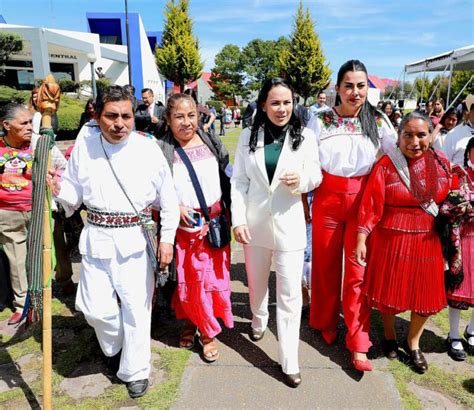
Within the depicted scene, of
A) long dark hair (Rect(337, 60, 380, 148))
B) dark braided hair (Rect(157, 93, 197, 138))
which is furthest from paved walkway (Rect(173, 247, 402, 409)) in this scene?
dark braided hair (Rect(157, 93, 197, 138))

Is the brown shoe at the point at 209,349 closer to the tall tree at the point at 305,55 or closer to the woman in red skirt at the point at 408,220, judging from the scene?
the woman in red skirt at the point at 408,220

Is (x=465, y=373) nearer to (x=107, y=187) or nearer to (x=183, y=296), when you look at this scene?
(x=183, y=296)

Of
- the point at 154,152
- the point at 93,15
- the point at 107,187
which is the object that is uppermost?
the point at 93,15

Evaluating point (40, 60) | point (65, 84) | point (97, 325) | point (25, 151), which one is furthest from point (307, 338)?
point (65, 84)

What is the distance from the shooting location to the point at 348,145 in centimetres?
274

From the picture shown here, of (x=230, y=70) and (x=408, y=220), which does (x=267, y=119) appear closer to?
(x=408, y=220)

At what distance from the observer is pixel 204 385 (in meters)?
2.68

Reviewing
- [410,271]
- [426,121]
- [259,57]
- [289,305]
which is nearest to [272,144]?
[426,121]

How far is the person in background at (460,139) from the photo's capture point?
3836mm

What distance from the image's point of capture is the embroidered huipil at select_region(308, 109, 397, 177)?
2.73m

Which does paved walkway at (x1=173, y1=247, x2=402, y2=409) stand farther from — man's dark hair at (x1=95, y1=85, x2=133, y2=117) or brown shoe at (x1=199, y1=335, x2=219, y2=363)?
man's dark hair at (x1=95, y1=85, x2=133, y2=117)

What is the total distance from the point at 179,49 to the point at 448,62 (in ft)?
73.8

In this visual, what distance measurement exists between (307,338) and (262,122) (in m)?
1.77

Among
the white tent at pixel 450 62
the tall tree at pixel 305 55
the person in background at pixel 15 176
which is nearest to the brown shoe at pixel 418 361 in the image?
the person in background at pixel 15 176
